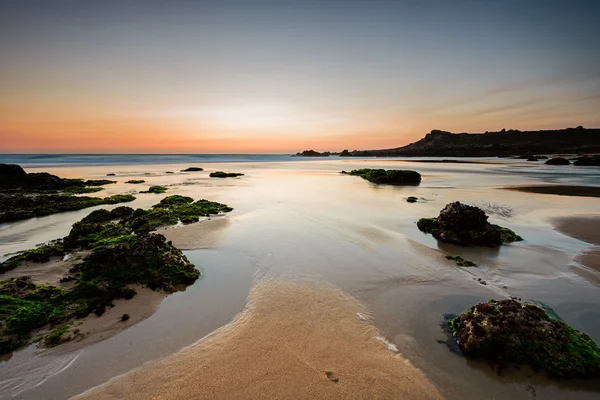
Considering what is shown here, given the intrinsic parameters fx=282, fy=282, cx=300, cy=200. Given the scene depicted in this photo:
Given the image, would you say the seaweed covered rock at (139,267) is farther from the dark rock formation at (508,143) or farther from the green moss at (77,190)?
the dark rock formation at (508,143)

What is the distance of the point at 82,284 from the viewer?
5.07 m

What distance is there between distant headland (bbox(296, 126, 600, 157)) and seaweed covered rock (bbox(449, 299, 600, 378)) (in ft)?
326

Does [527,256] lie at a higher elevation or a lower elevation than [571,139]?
lower

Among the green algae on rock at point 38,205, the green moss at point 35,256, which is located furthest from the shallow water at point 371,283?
the green moss at point 35,256

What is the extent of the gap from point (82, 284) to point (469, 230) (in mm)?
9437

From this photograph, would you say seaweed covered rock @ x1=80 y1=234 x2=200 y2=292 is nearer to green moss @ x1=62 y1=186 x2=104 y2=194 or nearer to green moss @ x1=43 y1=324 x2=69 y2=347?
green moss @ x1=43 y1=324 x2=69 y2=347

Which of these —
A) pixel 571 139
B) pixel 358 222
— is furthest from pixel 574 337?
pixel 571 139

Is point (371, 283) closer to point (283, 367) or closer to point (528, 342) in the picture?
point (528, 342)

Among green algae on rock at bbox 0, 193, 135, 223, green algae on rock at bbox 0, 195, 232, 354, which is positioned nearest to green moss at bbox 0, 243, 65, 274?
green algae on rock at bbox 0, 195, 232, 354

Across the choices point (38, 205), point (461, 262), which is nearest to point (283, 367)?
point (461, 262)

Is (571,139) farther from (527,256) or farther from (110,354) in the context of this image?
(110,354)

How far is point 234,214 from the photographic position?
479 inches

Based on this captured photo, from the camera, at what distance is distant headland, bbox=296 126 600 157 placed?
3396 inches

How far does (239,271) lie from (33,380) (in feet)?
11.5
